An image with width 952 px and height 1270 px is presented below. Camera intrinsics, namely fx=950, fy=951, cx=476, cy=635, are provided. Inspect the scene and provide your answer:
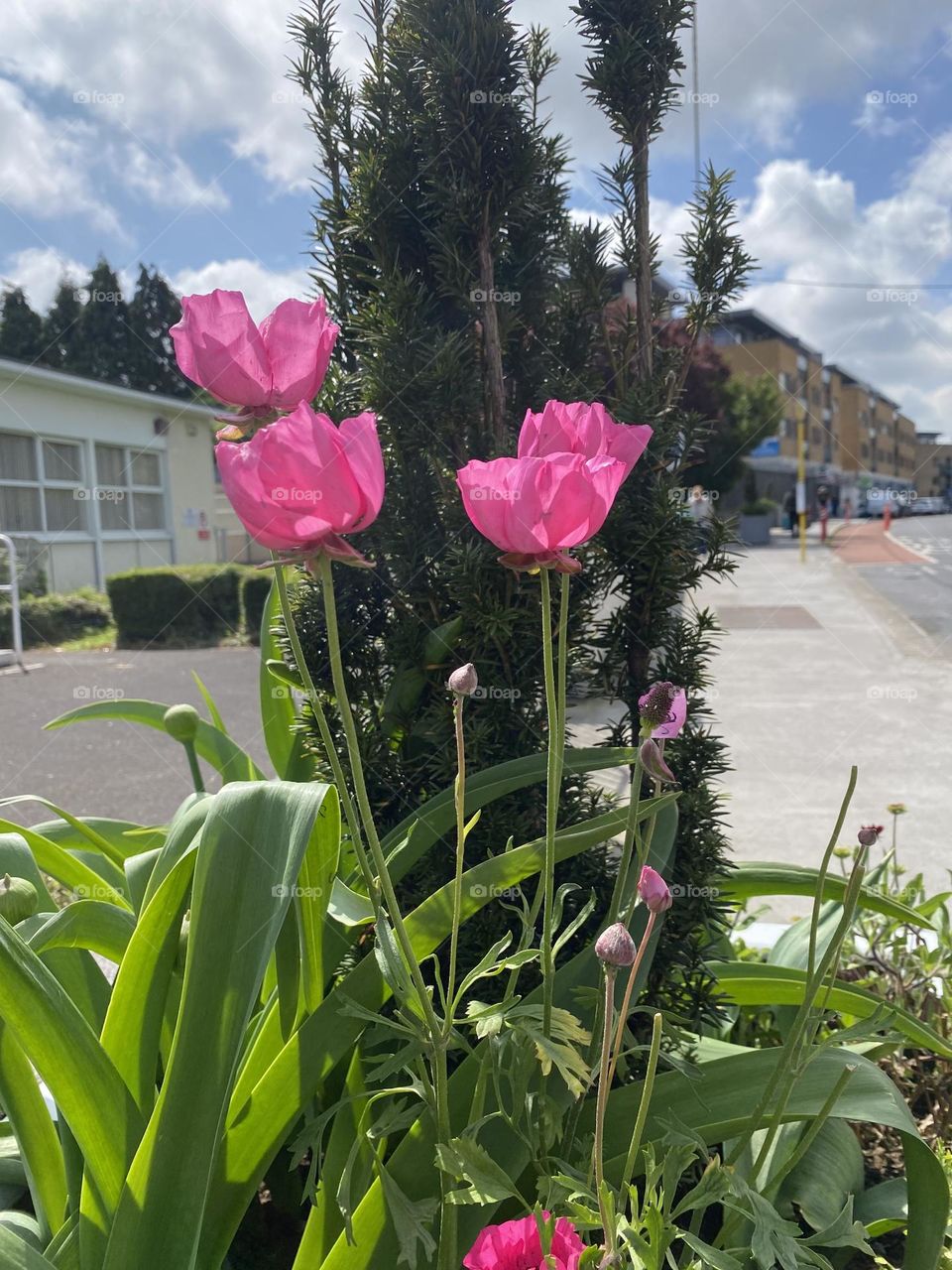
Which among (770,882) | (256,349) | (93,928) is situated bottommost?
(770,882)

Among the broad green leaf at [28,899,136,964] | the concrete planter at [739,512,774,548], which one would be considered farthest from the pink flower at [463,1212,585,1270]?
the concrete planter at [739,512,774,548]

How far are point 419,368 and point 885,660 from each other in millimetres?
8827

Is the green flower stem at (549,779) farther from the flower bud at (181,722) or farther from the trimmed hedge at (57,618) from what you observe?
the trimmed hedge at (57,618)

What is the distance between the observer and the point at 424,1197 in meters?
1.14

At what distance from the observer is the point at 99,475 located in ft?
55.0

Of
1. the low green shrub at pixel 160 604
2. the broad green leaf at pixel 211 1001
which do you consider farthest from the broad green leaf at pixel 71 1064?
the low green shrub at pixel 160 604

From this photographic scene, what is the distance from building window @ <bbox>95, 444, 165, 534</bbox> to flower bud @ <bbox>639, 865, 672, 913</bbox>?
53.8ft

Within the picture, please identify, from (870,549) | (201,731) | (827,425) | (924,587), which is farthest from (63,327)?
(827,425)

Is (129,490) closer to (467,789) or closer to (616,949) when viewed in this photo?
(467,789)

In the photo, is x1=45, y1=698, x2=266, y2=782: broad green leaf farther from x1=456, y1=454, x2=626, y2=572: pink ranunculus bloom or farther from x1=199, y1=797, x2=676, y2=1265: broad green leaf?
x1=456, y1=454, x2=626, y2=572: pink ranunculus bloom

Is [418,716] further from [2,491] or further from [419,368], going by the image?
[2,491]

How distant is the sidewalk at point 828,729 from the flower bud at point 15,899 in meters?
1.27

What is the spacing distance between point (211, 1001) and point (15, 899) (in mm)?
448

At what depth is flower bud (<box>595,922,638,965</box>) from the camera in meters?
0.78
